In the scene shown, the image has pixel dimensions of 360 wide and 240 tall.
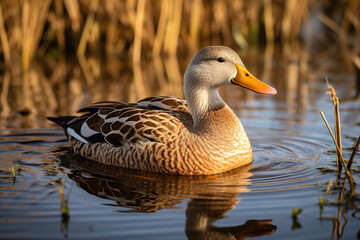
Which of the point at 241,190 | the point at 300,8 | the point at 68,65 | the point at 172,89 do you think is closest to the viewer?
the point at 241,190

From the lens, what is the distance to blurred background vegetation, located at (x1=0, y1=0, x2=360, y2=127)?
11000mm

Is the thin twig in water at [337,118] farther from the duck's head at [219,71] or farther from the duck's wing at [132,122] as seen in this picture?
the duck's wing at [132,122]

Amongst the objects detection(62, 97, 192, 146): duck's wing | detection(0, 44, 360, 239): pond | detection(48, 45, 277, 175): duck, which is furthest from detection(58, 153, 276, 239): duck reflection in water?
detection(62, 97, 192, 146): duck's wing

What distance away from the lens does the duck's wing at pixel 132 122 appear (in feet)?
20.3

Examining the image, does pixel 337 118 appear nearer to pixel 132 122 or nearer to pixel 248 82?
pixel 248 82

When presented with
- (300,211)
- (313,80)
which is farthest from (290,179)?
(313,80)

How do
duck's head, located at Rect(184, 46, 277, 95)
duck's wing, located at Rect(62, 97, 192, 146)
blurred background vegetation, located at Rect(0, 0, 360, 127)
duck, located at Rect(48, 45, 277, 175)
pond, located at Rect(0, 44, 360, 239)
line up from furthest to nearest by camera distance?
blurred background vegetation, located at Rect(0, 0, 360, 127)
duck's head, located at Rect(184, 46, 277, 95)
duck's wing, located at Rect(62, 97, 192, 146)
duck, located at Rect(48, 45, 277, 175)
pond, located at Rect(0, 44, 360, 239)

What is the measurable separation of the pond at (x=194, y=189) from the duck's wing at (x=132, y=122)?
0.37m

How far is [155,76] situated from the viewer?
12445 mm

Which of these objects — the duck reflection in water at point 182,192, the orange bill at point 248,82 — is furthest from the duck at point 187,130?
the duck reflection in water at point 182,192

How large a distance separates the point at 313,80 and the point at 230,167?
6.27 meters

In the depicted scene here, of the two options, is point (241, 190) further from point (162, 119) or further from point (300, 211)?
point (162, 119)

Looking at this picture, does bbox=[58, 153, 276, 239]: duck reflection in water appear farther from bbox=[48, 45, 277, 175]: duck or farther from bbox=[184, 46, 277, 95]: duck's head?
bbox=[184, 46, 277, 95]: duck's head

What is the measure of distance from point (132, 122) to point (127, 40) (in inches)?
370
